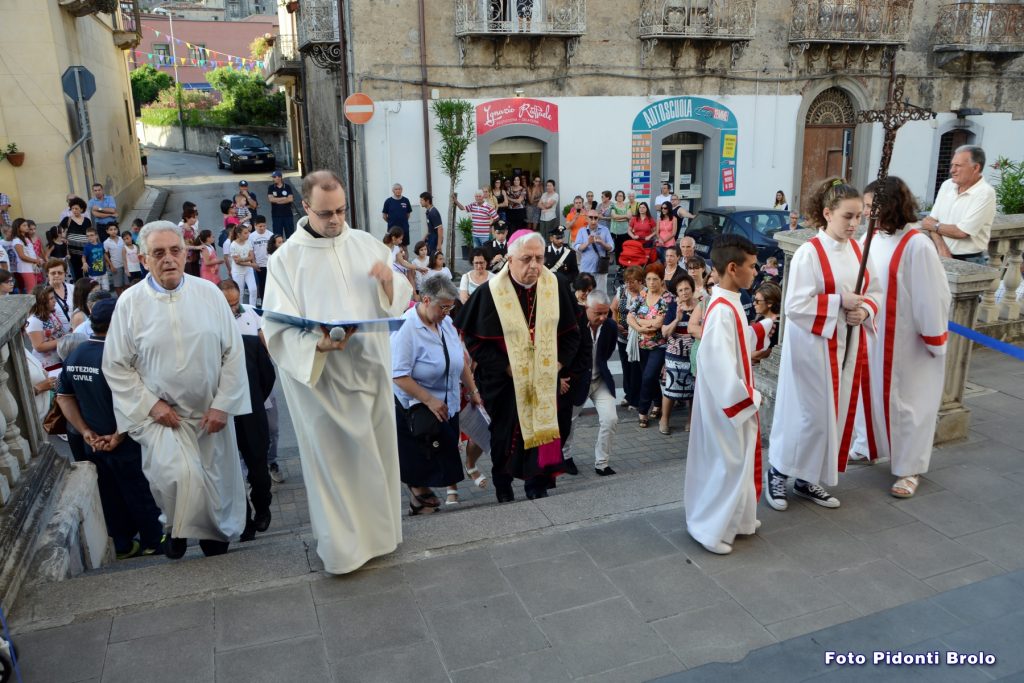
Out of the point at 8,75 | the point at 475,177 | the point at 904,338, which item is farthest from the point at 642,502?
the point at 8,75

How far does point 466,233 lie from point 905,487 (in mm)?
12521

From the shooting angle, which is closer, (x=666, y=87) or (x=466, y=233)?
(x=466, y=233)

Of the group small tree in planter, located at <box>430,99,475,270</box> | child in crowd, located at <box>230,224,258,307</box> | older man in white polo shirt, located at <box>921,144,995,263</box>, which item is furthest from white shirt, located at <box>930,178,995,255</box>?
small tree in planter, located at <box>430,99,475,270</box>

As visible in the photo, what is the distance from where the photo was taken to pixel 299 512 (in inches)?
238

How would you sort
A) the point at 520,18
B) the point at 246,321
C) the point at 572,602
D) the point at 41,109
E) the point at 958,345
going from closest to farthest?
the point at 572,602, the point at 958,345, the point at 246,321, the point at 41,109, the point at 520,18

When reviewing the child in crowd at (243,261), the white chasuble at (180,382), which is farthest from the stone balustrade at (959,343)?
the child in crowd at (243,261)

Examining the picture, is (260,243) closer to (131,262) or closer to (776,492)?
(131,262)

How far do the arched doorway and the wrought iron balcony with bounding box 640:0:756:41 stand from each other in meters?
→ 3.09

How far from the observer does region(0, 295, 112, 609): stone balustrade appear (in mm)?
3648

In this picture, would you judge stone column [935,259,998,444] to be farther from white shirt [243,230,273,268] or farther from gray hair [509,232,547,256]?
white shirt [243,230,273,268]

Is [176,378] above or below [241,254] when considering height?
above

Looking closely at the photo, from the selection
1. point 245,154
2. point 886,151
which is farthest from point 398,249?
point 245,154

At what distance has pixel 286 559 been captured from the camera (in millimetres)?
3920

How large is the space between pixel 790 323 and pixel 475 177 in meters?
12.9
